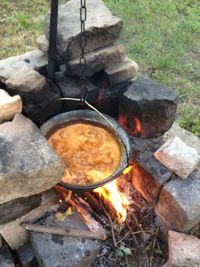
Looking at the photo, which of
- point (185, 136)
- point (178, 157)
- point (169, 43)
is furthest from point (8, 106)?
point (169, 43)

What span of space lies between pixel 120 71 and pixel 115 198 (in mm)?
1099

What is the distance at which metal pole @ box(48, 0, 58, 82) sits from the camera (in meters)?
2.88

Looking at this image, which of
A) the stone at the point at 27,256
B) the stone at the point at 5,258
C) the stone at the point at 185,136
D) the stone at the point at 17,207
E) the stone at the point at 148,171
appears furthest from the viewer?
the stone at the point at 185,136

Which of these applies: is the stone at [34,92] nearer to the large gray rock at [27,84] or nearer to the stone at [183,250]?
the large gray rock at [27,84]

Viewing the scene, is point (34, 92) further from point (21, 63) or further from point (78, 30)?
point (78, 30)

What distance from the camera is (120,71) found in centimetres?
345

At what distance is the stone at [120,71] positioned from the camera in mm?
3436

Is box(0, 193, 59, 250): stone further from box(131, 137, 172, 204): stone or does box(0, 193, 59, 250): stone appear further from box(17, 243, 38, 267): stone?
box(131, 137, 172, 204): stone

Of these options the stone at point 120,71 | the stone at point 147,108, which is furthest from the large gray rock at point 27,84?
the stone at point 147,108

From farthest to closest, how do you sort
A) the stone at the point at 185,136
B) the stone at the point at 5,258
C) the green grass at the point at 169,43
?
the green grass at the point at 169,43
the stone at the point at 185,136
the stone at the point at 5,258

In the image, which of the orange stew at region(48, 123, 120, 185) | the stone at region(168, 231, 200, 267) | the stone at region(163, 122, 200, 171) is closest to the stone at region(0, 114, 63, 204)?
the orange stew at region(48, 123, 120, 185)

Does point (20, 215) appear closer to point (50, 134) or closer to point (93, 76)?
point (50, 134)

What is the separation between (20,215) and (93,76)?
1.41 meters

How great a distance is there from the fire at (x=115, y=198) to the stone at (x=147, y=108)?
0.53m
